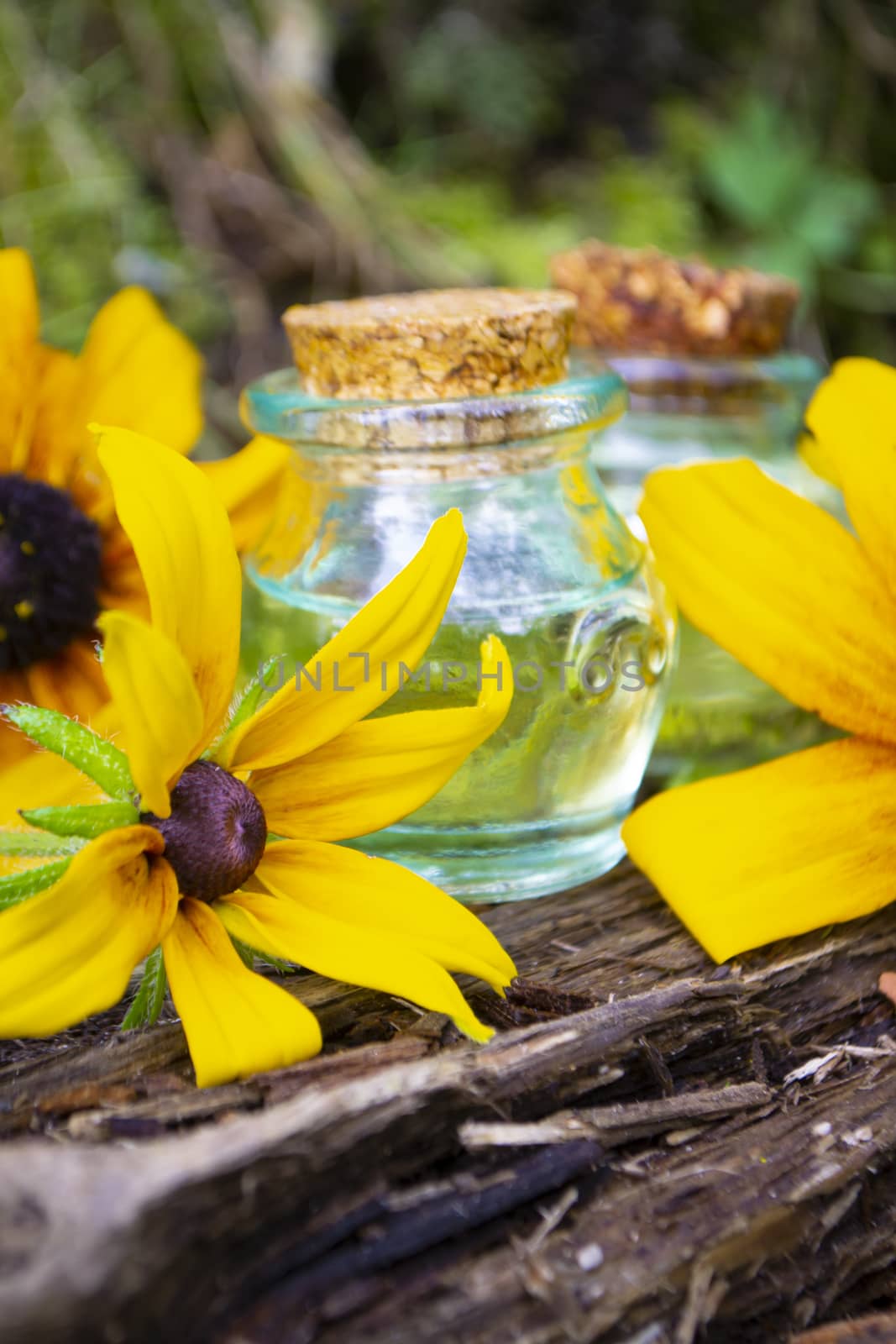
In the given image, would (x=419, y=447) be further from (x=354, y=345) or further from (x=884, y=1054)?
(x=884, y=1054)

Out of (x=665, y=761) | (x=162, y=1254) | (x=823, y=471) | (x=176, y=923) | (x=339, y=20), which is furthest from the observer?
(x=339, y=20)

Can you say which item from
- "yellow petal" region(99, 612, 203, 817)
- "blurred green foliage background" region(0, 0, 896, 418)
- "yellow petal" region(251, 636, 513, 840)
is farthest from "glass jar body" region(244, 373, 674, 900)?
"blurred green foliage background" region(0, 0, 896, 418)

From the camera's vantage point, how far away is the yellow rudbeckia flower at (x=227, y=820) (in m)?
0.53

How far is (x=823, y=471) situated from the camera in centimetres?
82

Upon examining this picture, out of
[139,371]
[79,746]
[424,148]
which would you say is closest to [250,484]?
[139,371]

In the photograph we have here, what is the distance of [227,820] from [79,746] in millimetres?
78

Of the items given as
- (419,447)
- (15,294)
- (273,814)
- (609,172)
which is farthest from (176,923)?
(609,172)

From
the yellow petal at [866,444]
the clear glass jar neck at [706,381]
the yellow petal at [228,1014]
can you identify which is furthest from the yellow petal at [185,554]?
the clear glass jar neck at [706,381]

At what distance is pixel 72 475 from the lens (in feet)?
2.77

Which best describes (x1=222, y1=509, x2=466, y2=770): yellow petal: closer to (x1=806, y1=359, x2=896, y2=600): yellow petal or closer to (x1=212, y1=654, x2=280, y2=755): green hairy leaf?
(x1=212, y1=654, x2=280, y2=755): green hairy leaf

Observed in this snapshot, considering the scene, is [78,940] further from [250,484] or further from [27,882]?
[250,484]

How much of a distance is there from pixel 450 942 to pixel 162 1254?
0.67ft

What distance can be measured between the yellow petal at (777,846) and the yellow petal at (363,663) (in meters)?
0.21

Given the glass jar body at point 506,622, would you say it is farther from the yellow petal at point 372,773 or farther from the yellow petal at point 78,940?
the yellow petal at point 78,940
